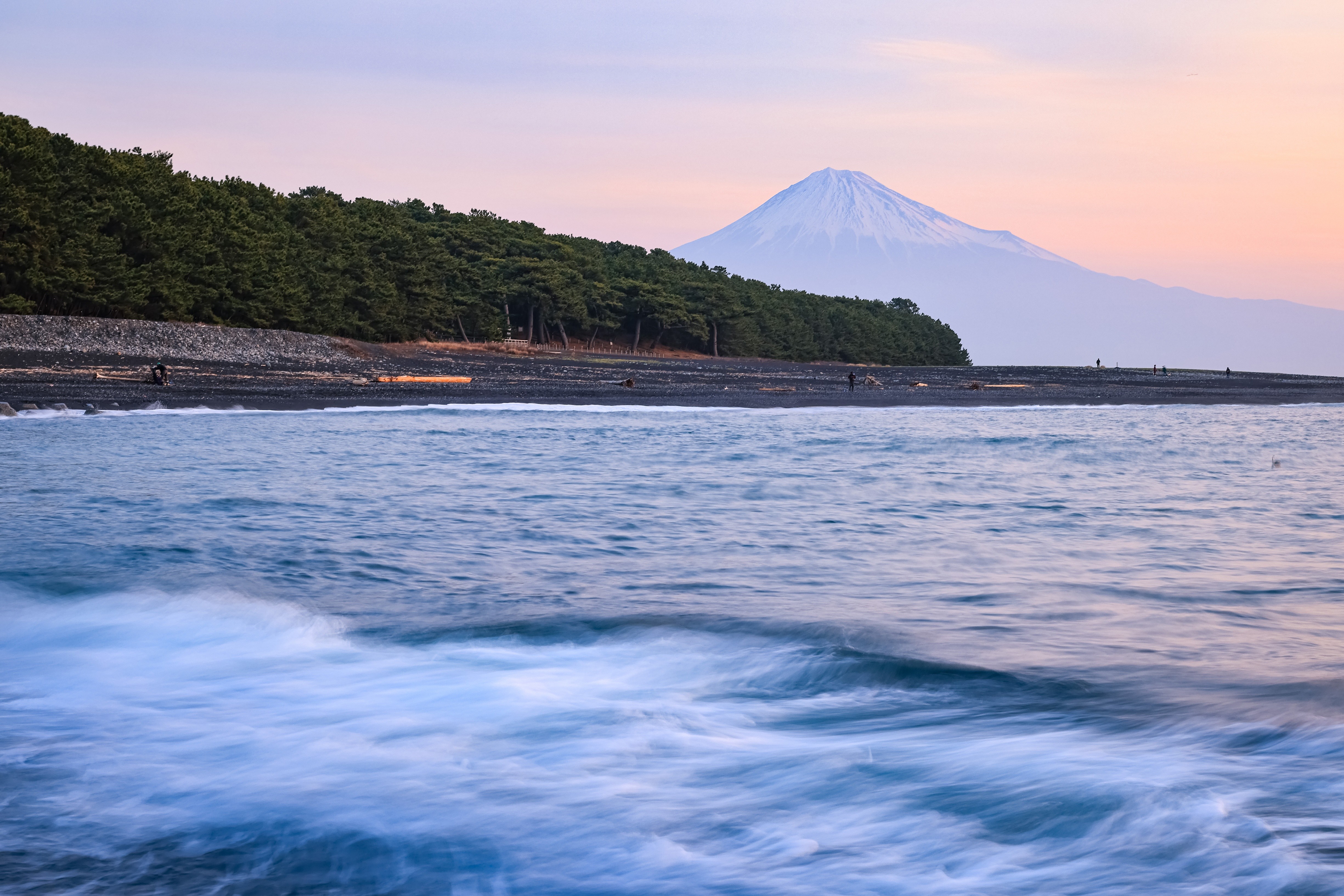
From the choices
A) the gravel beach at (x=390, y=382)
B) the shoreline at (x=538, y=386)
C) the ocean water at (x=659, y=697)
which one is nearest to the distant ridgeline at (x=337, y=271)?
the gravel beach at (x=390, y=382)

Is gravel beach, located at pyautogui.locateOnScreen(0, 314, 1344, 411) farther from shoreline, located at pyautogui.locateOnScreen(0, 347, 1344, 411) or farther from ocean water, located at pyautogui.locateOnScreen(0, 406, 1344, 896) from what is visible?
ocean water, located at pyautogui.locateOnScreen(0, 406, 1344, 896)

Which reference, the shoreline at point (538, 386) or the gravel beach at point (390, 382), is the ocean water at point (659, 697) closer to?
the shoreline at point (538, 386)

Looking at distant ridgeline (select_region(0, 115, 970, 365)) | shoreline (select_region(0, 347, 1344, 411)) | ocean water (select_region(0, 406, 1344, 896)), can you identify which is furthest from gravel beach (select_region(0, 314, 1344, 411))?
ocean water (select_region(0, 406, 1344, 896))

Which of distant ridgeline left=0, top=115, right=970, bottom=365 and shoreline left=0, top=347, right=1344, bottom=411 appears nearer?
shoreline left=0, top=347, right=1344, bottom=411

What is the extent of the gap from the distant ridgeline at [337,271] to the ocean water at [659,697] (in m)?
45.8

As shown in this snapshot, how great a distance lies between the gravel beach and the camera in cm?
4159

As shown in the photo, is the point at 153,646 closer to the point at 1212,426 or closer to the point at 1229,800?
the point at 1229,800

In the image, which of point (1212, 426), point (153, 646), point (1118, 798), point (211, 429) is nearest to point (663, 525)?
point (153, 646)

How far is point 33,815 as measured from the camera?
530cm

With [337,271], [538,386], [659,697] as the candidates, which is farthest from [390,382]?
[659,697]

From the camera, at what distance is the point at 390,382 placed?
52.4 m

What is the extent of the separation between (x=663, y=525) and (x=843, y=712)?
358 inches

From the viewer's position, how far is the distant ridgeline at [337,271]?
57.9m

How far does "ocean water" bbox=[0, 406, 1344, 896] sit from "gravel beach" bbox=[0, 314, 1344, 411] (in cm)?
2392
